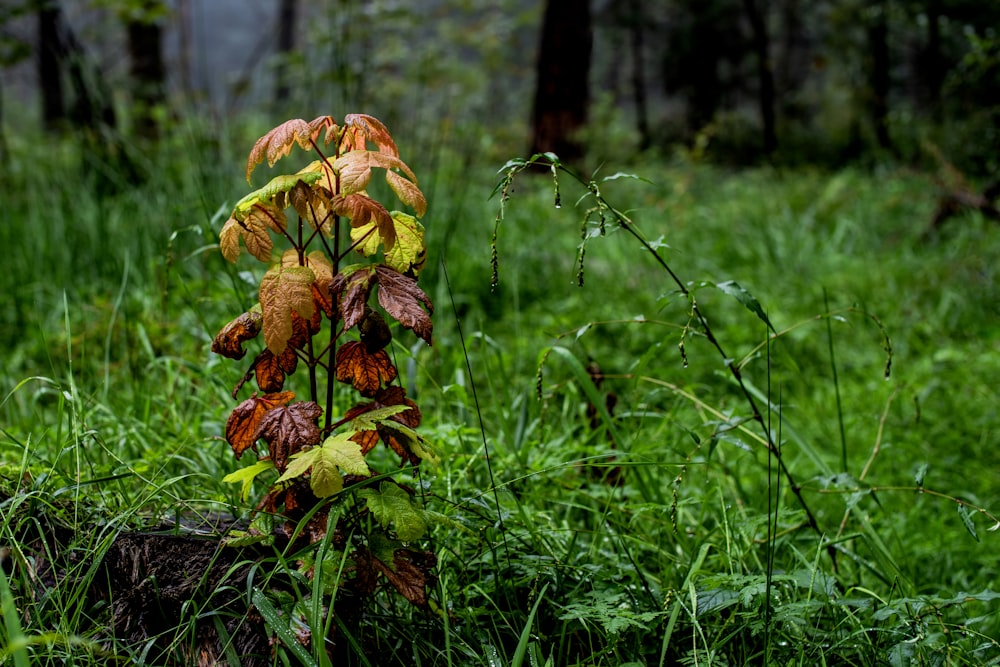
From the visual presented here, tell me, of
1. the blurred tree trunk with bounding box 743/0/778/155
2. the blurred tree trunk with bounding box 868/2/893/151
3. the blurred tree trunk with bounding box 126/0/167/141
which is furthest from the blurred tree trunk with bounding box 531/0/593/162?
the blurred tree trunk with bounding box 868/2/893/151

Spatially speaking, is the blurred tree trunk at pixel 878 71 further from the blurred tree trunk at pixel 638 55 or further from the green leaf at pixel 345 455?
the green leaf at pixel 345 455

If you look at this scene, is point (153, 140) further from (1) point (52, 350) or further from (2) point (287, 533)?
(2) point (287, 533)

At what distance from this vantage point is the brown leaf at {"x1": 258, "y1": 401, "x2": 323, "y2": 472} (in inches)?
39.5

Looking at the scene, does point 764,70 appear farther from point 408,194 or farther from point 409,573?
point 409,573

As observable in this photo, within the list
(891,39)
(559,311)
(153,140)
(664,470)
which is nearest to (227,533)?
(664,470)

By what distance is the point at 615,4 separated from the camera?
11539 millimetres

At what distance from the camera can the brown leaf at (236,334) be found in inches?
41.2

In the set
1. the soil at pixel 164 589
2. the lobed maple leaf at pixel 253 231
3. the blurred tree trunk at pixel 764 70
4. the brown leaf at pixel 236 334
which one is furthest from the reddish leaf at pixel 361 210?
the blurred tree trunk at pixel 764 70

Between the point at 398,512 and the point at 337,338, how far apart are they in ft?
0.83

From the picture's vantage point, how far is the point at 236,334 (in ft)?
3.47

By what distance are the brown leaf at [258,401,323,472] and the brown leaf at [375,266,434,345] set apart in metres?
0.19

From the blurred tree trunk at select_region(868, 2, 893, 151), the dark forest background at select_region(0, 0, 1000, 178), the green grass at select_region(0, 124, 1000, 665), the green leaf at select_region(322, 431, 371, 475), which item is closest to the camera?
the green leaf at select_region(322, 431, 371, 475)

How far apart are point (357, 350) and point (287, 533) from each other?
29cm

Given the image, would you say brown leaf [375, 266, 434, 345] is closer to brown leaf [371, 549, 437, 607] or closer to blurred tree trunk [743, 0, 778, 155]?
brown leaf [371, 549, 437, 607]
